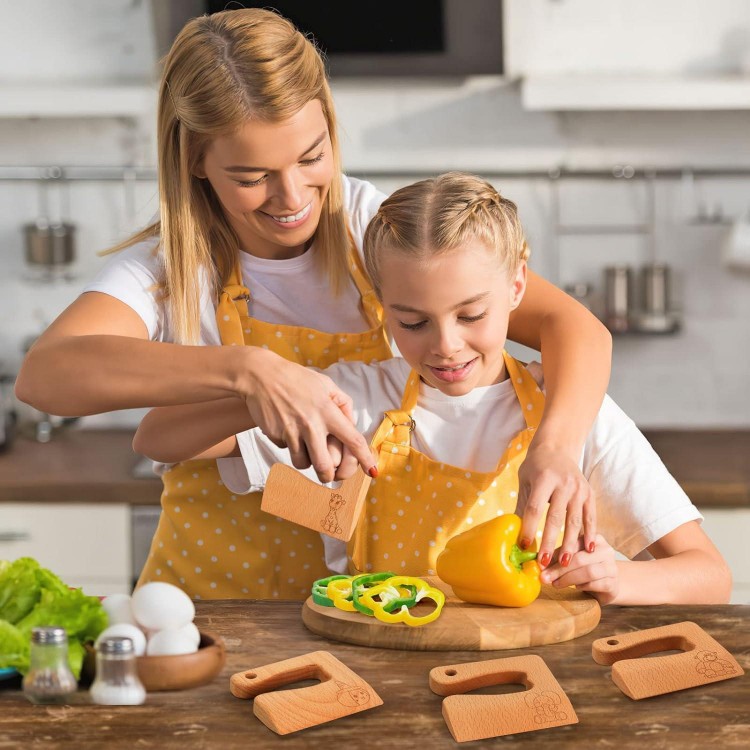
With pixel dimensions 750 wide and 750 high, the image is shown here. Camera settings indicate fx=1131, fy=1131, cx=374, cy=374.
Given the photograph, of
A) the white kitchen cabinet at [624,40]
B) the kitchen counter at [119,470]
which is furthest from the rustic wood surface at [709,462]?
the white kitchen cabinet at [624,40]

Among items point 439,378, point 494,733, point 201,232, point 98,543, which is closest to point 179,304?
point 201,232

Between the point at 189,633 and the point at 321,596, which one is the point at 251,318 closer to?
the point at 321,596

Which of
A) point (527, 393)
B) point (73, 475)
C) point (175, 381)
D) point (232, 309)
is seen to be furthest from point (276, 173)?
point (73, 475)

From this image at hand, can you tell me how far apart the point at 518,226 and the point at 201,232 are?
416 millimetres

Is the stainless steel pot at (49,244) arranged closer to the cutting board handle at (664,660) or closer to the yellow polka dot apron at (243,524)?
the yellow polka dot apron at (243,524)

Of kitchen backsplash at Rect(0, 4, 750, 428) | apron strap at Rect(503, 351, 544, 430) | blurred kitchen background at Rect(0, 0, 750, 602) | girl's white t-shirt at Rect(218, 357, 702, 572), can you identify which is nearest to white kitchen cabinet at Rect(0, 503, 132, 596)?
blurred kitchen background at Rect(0, 0, 750, 602)

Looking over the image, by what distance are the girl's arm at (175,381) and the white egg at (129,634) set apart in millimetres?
249

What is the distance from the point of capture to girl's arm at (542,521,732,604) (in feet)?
3.81

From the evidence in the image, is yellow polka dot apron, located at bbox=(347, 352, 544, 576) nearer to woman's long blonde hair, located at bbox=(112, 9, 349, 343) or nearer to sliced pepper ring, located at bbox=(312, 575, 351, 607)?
sliced pepper ring, located at bbox=(312, 575, 351, 607)

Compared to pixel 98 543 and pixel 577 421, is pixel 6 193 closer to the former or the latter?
pixel 98 543

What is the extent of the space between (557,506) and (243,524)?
20.5 inches

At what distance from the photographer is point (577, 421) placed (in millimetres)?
1259

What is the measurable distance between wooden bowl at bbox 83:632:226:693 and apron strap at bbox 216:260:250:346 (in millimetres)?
552

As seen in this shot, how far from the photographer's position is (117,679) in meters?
0.94
